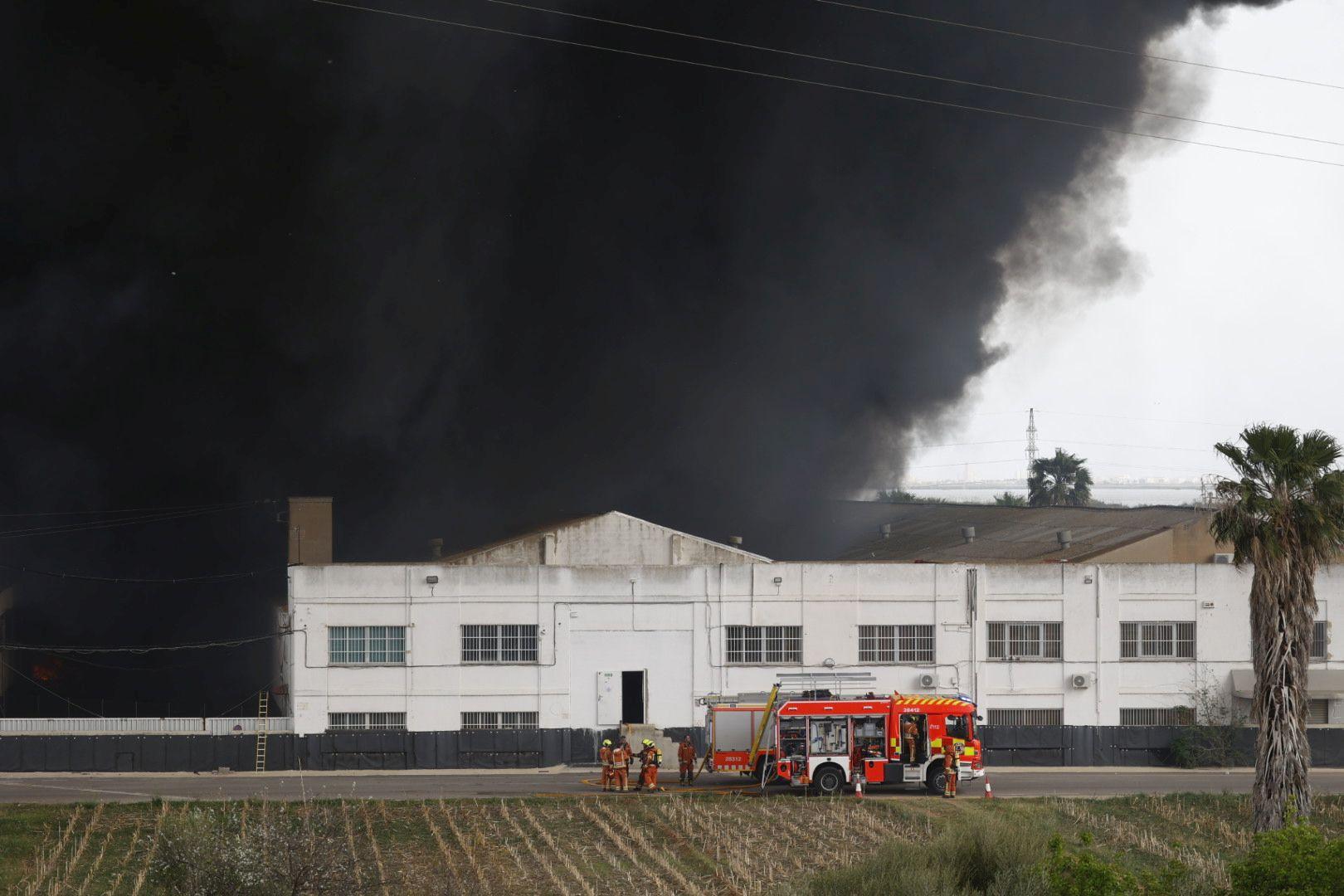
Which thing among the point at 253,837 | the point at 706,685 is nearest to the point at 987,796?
the point at 706,685

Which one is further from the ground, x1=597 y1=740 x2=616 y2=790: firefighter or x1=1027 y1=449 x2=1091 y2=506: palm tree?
x1=1027 y1=449 x2=1091 y2=506: palm tree

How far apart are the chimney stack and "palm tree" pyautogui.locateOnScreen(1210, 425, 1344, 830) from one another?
22832 mm

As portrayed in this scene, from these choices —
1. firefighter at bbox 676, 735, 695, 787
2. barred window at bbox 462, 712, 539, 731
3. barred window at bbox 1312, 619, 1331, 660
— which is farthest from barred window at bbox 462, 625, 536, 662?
barred window at bbox 1312, 619, 1331, 660

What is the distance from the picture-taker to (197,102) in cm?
6194

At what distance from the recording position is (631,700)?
39.3 meters

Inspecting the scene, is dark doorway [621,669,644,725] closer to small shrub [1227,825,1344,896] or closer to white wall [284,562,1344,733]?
white wall [284,562,1344,733]

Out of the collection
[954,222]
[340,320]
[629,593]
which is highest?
[954,222]

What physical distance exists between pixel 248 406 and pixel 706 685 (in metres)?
32.0

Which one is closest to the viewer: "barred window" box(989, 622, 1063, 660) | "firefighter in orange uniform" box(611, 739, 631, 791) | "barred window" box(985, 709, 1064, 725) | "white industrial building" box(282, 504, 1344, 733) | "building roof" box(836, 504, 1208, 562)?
"firefighter in orange uniform" box(611, 739, 631, 791)

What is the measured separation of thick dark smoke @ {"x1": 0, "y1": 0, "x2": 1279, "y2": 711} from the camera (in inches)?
2333

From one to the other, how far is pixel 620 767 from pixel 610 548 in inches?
332

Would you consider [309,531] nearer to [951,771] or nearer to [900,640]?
[900,640]

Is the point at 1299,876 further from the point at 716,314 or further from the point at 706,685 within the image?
the point at 716,314

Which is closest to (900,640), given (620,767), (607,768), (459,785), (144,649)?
(620,767)
